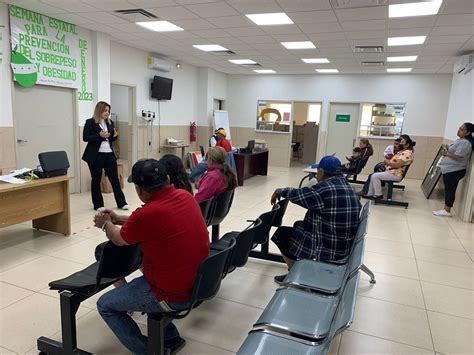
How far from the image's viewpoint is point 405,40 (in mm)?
5910

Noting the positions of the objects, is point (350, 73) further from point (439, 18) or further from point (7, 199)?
point (7, 199)

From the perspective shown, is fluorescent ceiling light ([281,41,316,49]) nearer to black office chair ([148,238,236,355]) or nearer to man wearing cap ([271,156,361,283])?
man wearing cap ([271,156,361,283])

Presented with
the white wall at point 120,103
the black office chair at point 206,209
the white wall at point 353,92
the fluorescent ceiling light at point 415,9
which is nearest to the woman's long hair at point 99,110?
the black office chair at point 206,209

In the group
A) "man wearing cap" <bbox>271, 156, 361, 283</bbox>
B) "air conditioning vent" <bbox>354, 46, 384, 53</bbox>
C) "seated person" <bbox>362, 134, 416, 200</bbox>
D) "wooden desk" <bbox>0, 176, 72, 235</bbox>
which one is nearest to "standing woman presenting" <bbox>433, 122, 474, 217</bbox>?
"seated person" <bbox>362, 134, 416, 200</bbox>

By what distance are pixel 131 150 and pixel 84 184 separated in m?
1.88

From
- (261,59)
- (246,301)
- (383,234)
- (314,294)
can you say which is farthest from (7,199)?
(261,59)

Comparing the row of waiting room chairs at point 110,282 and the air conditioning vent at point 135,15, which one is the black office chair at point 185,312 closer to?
the row of waiting room chairs at point 110,282

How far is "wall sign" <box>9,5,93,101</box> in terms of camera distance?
488 cm

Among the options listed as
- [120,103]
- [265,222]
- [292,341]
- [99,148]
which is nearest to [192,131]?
[120,103]

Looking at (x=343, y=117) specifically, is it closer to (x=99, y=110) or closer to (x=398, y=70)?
(x=398, y=70)

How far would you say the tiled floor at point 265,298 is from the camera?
7.27ft

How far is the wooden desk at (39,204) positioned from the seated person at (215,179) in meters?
1.72

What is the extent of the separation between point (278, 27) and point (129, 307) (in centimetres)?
494

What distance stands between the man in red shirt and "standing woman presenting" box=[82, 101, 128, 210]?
3.31 meters
